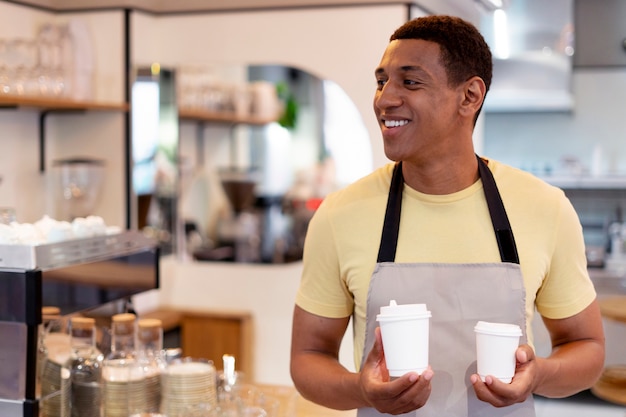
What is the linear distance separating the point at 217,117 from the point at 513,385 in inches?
139

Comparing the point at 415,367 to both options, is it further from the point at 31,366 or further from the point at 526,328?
the point at 31,366

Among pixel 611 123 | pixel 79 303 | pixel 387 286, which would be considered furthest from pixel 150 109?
pixel 611 123

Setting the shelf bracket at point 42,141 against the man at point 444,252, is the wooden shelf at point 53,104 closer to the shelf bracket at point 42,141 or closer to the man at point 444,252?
the shelf bracket at point 42,141

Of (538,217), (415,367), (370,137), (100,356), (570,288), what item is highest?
(370,137)

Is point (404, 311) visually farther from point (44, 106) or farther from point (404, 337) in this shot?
point (44, 106)

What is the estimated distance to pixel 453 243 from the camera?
181cm

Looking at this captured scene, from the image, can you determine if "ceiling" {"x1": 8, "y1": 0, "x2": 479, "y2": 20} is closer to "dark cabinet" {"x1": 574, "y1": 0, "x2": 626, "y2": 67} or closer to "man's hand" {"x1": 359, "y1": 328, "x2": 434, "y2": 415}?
"dark cabinet" {"x1": 574, "y1": 0, "x2": 626, "y2": 67}

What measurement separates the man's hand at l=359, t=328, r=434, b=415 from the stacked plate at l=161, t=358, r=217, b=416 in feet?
2.58

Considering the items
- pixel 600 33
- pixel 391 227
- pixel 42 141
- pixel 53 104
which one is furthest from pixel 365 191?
pixel 600 33

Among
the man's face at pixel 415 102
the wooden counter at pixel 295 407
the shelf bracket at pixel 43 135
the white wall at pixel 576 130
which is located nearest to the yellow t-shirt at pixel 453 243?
the man's face at pixel 415 102

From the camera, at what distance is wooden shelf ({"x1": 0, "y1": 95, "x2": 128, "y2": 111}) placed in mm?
3301

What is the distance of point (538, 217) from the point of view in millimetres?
1797

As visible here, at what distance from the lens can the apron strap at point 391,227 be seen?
1.79 metres

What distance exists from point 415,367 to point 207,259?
9.81 feet
